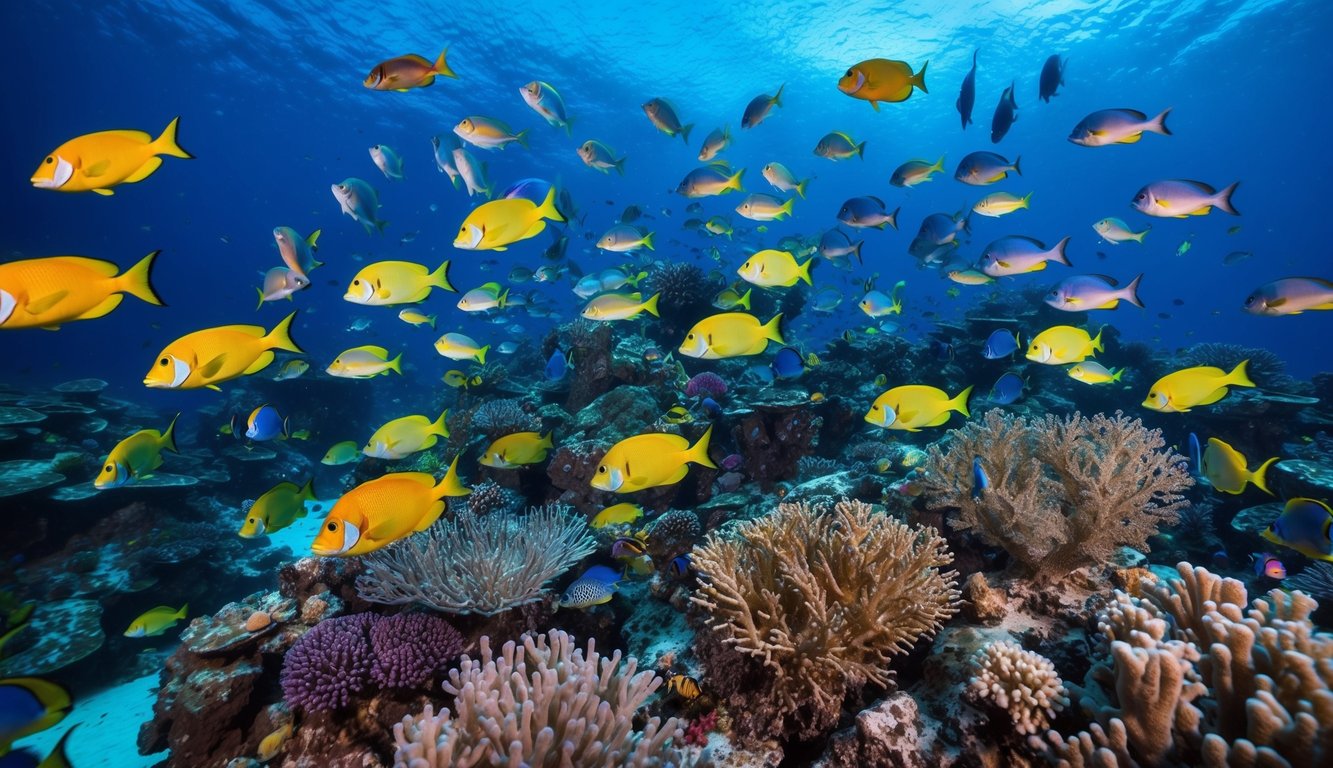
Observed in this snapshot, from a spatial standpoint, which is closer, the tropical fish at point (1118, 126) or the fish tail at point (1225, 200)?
the fish tail at point (1225, 200)

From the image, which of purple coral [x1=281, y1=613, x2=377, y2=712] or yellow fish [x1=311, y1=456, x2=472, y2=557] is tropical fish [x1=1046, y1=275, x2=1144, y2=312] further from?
purple coral [x1=281, y1=613, x2=377, y2=712]

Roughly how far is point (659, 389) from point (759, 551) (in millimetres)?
5462

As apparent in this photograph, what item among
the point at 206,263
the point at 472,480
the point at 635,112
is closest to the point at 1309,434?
the point at 472,480

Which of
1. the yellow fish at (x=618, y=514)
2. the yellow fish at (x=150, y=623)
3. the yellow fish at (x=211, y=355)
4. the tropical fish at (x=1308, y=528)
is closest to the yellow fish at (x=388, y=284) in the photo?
the yellow fish at (x=211, y=355)

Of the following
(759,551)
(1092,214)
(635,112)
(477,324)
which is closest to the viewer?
(759,551)

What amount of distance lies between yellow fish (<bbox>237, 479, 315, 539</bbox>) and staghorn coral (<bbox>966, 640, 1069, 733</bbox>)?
5370 mm

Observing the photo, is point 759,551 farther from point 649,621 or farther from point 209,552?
point 209,552

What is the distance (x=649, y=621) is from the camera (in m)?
4.03

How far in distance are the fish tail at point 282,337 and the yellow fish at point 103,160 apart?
3.16 ft

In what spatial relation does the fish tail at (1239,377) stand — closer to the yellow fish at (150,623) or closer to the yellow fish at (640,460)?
the yellow fish at (640,460)

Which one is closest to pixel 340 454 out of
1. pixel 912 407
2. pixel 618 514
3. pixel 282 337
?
pixel 282 337

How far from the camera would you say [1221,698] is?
5.75 feet

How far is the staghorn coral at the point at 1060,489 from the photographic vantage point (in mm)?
3252

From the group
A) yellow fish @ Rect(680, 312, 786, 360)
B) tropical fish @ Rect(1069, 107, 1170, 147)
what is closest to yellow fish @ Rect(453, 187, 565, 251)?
yellow fish @ Rect(680, 312, 786, 360)
